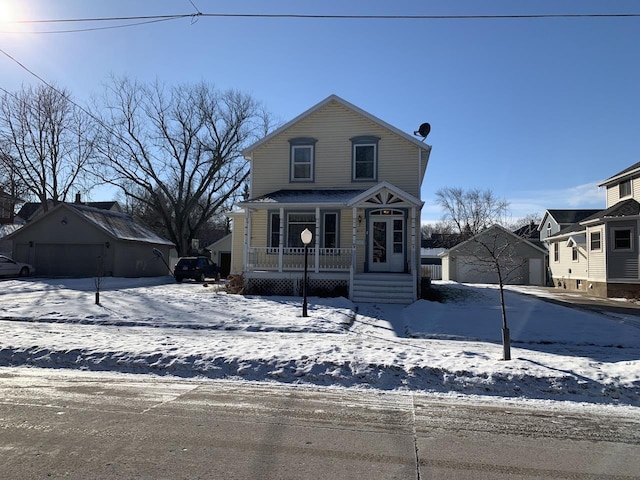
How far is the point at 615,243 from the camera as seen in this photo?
22.2 meters

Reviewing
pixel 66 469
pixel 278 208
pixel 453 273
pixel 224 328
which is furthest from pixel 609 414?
pixel 453 273

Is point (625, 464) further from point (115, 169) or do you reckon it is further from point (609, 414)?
point (115, 169)

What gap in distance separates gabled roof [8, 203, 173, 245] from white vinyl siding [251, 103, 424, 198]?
43.6 ft

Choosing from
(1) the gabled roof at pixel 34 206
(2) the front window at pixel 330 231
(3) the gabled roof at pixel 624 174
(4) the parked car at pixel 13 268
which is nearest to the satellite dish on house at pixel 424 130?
(2) the front window at pixel 330 231

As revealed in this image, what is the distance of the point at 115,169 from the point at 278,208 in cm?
2539

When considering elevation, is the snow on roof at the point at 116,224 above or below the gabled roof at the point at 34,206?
below

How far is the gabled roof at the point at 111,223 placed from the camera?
27938mm

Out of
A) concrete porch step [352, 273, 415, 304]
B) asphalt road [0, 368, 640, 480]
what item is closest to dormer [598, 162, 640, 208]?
concrete porch step [352, 273, 415, 304]

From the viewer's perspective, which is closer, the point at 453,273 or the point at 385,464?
the point at 385,464

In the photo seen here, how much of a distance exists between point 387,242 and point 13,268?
22555 mm

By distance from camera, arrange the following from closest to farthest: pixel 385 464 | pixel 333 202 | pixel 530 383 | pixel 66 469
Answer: pixel 66 469
pixel 385 464
pixel 530 383
pixel 333 202

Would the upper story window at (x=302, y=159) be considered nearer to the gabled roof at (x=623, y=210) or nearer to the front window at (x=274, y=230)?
the front window at (x=274, y=230)

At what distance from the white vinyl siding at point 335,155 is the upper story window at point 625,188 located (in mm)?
12931

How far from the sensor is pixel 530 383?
6578 millimetres
